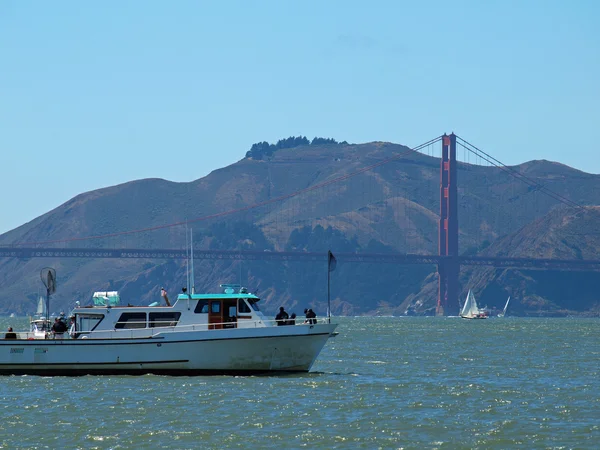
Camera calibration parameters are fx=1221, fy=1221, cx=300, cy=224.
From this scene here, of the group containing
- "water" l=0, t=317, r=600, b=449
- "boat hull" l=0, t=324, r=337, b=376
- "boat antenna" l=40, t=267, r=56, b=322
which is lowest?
"water" l=0, t=317, r=600, b=449

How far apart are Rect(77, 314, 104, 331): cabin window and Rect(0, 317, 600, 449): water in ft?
5.47

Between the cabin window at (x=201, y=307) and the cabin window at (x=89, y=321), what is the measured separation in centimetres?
313

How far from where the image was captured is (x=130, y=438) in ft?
88.3

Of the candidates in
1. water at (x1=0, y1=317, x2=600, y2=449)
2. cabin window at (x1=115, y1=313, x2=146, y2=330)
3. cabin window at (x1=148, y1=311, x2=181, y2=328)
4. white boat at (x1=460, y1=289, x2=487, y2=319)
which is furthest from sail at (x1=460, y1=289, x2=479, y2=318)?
cabin window at (x1=115, y1=313, x2=146, y2=330)

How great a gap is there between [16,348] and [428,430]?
16.7 meters

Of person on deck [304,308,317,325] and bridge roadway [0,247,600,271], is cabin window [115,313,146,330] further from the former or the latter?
bridge roadway [0,247,600,271]

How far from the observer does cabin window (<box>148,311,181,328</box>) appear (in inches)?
1538

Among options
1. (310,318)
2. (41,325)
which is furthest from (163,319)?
(41,325)

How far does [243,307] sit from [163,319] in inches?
102

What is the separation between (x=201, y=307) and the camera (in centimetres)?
3916

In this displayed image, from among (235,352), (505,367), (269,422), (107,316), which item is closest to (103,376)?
(107,316)

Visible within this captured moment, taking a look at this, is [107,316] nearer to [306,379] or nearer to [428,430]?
[306,379]

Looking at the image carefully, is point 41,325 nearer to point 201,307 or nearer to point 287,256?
point 201,307

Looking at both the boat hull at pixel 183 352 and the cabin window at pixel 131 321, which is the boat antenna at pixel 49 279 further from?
the cabin window at pixel 131 321
